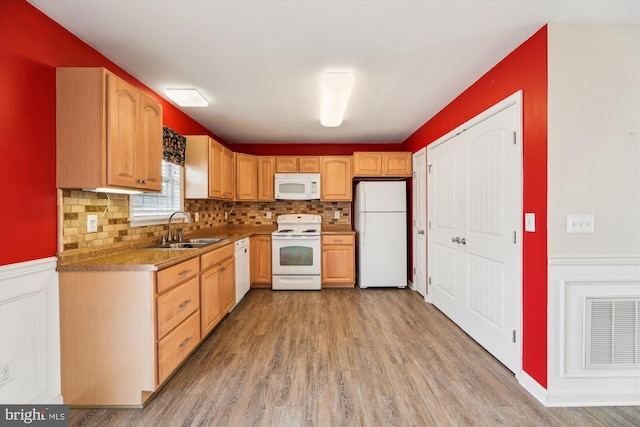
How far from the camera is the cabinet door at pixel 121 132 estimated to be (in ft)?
5.86

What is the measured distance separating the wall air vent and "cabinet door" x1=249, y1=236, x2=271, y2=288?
354cm

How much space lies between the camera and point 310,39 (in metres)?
1.93

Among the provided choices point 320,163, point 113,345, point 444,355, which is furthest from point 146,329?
point 320,163

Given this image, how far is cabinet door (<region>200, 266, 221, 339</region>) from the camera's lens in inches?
97.1

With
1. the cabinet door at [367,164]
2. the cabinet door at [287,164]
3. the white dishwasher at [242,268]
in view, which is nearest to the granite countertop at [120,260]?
the white dishwasher at [242,268]

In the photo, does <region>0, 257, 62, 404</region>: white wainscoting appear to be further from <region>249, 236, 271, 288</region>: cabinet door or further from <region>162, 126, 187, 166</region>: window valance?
<region>249, 236, 271, 288</region>: cabinet door

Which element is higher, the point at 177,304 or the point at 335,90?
the point at 335,90

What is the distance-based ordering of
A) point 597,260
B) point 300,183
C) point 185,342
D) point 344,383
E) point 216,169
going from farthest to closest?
1. point 300,183
2. point 216,169
3. point 185,342
4. point 344,383
5. point 597,260

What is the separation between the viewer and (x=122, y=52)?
6.91 ft

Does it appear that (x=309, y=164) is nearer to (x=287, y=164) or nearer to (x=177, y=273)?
(x=287, y=164)

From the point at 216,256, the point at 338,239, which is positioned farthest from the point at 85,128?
the point at 338,239

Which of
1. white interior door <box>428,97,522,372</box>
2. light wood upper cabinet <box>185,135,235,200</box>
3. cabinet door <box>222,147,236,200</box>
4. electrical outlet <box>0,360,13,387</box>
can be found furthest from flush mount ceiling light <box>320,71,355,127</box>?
electrical outlet <box>0,360,13,387</box>

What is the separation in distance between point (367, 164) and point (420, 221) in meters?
1.21

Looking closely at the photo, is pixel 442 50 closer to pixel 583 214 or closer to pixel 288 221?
pixel 583 214
